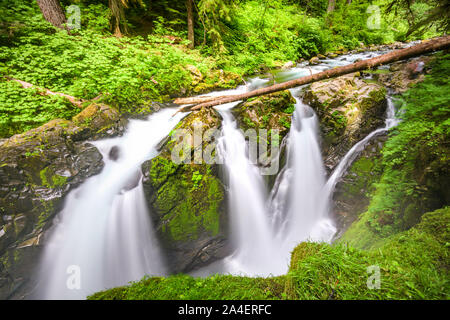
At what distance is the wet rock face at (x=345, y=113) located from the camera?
4.97 meters

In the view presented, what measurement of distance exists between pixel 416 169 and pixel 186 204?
4530 millimetres

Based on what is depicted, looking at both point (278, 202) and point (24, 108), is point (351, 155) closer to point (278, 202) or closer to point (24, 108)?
point (278, 202)

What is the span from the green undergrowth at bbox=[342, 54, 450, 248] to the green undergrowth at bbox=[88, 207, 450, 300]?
0.90 metres

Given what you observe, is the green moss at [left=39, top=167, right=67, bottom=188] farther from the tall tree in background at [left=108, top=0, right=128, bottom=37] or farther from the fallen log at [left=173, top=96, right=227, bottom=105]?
the tall tree in background at [left=108, top=0, right=128, bottom=37]

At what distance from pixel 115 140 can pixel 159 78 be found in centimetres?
262

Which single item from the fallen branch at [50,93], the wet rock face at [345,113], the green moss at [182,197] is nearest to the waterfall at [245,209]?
the green moss at [182,197]

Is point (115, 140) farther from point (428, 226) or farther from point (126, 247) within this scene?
point (428, 226)

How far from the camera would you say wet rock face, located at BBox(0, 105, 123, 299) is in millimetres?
3102

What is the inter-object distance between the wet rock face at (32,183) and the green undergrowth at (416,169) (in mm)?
5873

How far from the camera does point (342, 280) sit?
1.79m

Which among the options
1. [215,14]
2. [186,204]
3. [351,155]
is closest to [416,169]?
[351,155]

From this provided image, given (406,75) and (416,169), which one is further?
(406,75)

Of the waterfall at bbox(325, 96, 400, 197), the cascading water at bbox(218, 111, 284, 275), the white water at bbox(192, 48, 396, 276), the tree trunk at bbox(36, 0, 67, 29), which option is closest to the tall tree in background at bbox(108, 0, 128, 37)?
the tree trunk at bbox(36, 0, 67, 29)
